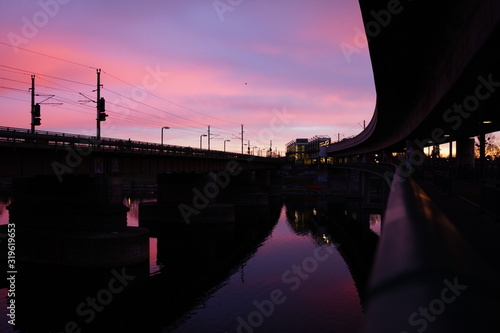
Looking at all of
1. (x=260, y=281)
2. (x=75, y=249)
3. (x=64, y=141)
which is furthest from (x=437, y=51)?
(x=75, y=249)

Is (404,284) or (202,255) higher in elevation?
(404,284)

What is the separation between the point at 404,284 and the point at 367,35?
16482 millimetres

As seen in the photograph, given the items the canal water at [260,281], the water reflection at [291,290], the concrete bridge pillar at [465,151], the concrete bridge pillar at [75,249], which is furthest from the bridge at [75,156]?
the concrete bridge pillar at [465,151]

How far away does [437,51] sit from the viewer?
2002 cm

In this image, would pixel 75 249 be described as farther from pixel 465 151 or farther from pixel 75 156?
pixel 465 151

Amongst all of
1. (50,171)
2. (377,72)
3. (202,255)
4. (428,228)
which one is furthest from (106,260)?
(428,228)

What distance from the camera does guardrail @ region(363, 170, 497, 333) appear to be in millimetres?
1407

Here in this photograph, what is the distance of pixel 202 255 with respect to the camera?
39.3 meters

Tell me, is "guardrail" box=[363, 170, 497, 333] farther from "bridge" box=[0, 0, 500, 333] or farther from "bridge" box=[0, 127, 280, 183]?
"bridge" box=[0, 127, 280, 183]

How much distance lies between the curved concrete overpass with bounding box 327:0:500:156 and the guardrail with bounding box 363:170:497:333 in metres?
11.7

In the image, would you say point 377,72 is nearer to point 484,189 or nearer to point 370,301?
point 484,189

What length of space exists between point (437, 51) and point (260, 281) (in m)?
20.7

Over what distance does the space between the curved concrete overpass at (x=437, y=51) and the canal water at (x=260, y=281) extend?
14.0 m

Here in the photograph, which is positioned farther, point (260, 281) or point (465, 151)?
point (465, 151)
